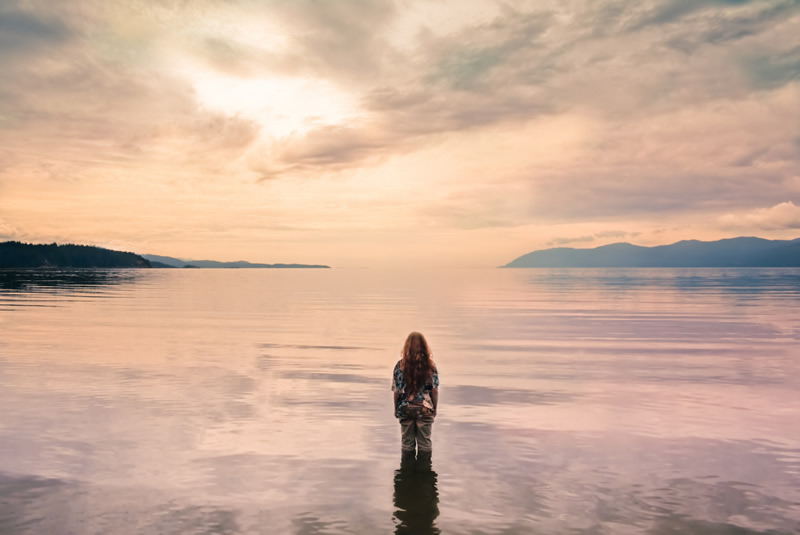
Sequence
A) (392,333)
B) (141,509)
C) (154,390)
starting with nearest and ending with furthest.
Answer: (141,509)
(154,390)
(392,333)

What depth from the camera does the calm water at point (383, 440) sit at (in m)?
9.55

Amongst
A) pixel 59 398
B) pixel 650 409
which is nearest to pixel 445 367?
pixel 650 409

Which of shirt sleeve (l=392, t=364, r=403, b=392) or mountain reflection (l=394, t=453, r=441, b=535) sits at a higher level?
shirt sleeve (l=392, t=364, r=403, b=392)

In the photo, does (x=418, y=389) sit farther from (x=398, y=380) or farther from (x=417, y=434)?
(x=417, y=434)

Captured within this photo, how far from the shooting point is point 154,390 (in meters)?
19.5

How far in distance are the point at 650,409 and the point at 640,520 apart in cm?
863

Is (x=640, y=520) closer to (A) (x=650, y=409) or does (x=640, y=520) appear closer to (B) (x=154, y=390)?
(A) (x=650, y=409)

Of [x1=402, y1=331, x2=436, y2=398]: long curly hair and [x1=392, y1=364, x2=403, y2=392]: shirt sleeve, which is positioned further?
[x1=392, y1=364, x2=403, y2=392]: shirt sleeve

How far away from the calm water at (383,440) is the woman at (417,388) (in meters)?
0.77

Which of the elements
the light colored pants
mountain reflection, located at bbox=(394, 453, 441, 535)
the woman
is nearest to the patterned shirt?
the woman

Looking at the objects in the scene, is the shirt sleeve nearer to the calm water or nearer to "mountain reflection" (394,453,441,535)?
"mountain reflection" (394,453,441,535)

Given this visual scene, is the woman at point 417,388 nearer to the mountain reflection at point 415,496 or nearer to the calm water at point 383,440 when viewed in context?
the mountain reflection at point 415,496

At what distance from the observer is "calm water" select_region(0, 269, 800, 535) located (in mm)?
9547

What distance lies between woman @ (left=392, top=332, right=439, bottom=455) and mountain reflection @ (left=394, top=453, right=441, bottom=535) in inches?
13.0
